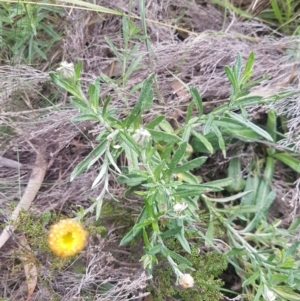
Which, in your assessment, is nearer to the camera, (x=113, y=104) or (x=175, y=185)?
(x=175, y=185)

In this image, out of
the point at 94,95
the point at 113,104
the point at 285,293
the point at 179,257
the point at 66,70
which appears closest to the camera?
the point at 66,70

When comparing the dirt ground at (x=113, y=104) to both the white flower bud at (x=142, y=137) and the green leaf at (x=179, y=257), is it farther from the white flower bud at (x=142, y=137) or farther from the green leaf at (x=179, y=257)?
the white flower bud at (x=142, y=137)

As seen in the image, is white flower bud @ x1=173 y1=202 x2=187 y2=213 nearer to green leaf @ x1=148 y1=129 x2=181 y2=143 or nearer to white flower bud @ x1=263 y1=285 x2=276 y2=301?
green leaf @ x1=148 y1=129 x2=181 y2=143

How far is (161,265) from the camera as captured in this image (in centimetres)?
172

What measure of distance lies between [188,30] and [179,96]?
31 centimetres

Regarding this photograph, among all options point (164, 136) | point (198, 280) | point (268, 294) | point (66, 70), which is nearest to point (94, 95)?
point (66, 70)

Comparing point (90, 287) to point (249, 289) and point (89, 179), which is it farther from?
point (249, 289)

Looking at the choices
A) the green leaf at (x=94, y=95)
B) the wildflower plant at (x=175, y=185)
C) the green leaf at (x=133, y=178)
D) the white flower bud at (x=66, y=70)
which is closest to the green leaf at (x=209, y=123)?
the wildflower plant at (x=175, y=185)

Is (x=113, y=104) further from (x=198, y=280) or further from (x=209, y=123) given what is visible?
(x=198, y=280)

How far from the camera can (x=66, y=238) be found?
1.49 meters

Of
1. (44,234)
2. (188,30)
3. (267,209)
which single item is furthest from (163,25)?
(44,234)

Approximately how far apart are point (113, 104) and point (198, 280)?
2.12ft

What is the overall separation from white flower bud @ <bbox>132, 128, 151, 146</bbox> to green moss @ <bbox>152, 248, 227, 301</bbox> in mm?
430

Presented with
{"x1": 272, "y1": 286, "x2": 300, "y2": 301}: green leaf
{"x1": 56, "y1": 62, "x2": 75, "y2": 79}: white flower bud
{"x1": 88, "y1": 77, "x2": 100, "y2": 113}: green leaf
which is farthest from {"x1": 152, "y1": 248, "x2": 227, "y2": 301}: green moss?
{"x1": 56, "y1": 62, "x2": 75, "y2": 79}: white flower bud
